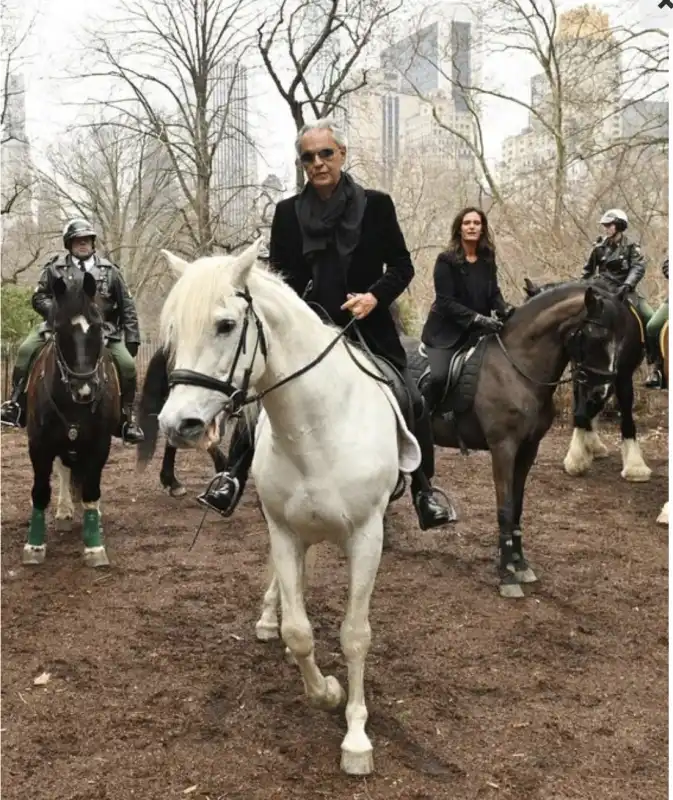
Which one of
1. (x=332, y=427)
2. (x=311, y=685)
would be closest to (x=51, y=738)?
(x=311, y=685)

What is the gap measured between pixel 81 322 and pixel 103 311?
1.27m

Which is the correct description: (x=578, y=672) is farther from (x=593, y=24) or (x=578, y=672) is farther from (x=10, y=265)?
(x=10, y=265)

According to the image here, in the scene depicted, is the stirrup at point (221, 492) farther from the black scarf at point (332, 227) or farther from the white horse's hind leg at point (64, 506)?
the white horse's hind leg at point (64, 506)

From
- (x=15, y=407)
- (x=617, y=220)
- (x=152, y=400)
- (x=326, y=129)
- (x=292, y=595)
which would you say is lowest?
(x=292, y=595)

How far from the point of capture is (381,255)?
363cm

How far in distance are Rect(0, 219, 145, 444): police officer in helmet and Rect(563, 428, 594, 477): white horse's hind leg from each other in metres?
5.35

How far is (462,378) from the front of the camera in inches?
226

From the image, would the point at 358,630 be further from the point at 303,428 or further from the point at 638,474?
the point at 638,474

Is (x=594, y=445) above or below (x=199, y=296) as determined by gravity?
below

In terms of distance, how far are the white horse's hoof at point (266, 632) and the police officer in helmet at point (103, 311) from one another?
2.18m

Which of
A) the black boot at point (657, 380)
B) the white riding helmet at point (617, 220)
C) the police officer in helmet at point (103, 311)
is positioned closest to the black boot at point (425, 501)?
the police officer in helmet at point (103, 311)

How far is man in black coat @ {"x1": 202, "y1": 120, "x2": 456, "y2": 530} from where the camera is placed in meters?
3.42

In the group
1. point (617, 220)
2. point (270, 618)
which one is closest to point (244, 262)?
point (270, 618)

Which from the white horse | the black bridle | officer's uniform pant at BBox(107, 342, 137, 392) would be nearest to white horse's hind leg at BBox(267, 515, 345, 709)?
the white horse
